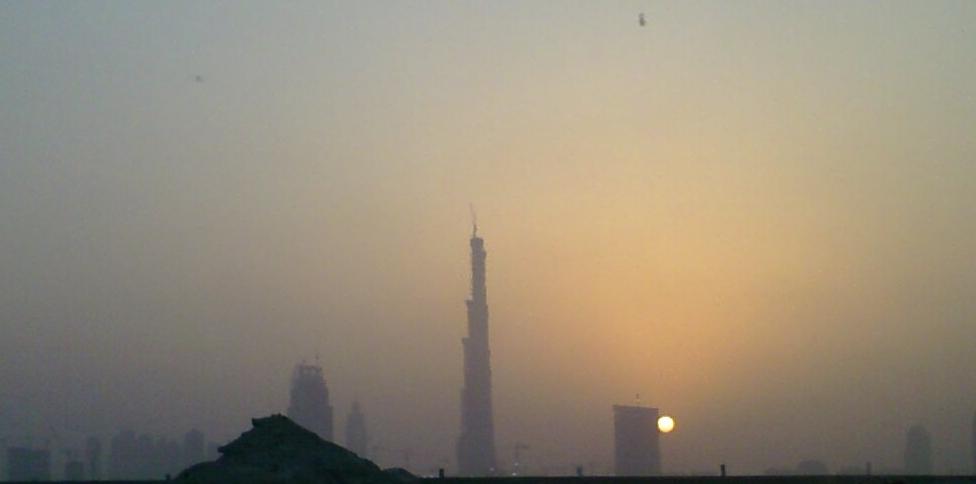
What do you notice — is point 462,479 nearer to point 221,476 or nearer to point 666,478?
point 666,478

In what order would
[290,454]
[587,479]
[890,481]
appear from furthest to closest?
[587,479] < [890,481] < [290,454]

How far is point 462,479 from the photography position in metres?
51.8

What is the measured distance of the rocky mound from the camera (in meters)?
39.4

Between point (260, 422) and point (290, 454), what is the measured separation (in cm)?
260

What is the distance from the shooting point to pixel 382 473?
142 feet

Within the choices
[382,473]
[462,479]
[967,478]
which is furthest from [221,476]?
[967,478]

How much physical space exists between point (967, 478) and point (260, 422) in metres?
28.5

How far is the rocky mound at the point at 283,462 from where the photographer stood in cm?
3944

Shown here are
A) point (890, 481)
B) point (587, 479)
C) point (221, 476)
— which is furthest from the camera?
point (587, 479)

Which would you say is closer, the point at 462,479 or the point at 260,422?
the point at 260,422

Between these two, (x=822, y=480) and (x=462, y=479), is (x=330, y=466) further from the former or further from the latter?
(x=822, y=480)

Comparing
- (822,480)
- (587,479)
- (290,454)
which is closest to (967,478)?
(822,480)

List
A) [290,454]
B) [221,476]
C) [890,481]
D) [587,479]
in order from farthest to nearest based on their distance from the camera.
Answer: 1. [587,479]
2. [890,481]
3. [290,454]
4. [221,476]

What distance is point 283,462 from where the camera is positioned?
134ft
